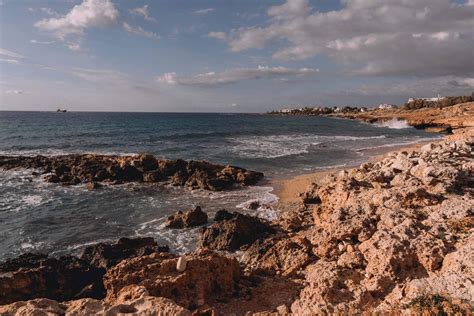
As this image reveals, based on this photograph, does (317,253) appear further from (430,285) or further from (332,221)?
(430,285)

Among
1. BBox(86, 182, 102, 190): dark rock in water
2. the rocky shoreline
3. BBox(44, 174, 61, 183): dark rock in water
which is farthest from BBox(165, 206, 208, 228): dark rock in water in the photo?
BBox(44, 174, 61, 183): dark rock in water

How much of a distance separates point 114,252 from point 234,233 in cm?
407

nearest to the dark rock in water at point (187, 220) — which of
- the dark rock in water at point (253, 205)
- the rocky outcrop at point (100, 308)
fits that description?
the dark rock in water at point (253, 205)

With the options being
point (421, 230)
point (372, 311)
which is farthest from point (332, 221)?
point (372, 311)

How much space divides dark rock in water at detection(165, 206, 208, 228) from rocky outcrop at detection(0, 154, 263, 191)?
19.7 feet

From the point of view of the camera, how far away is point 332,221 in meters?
10.1

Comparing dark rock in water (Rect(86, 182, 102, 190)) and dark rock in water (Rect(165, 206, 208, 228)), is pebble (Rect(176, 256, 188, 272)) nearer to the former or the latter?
dark rock in water (Rect(165, 206, 208, 228))

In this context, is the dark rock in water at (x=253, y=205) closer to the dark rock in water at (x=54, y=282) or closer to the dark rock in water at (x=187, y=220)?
the dark rock in water at (x=187, y=220)

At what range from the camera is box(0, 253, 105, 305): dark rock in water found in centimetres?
862

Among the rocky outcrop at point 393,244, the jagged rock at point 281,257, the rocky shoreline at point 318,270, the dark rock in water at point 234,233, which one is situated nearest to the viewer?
the rocky shoreline at point 318,270

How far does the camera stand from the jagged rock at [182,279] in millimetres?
6883

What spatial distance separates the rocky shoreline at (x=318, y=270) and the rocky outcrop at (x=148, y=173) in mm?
10532

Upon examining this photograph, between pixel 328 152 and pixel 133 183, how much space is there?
884 inches

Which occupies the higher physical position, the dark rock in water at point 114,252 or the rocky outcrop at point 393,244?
the rocky outcrop at point 393,244
